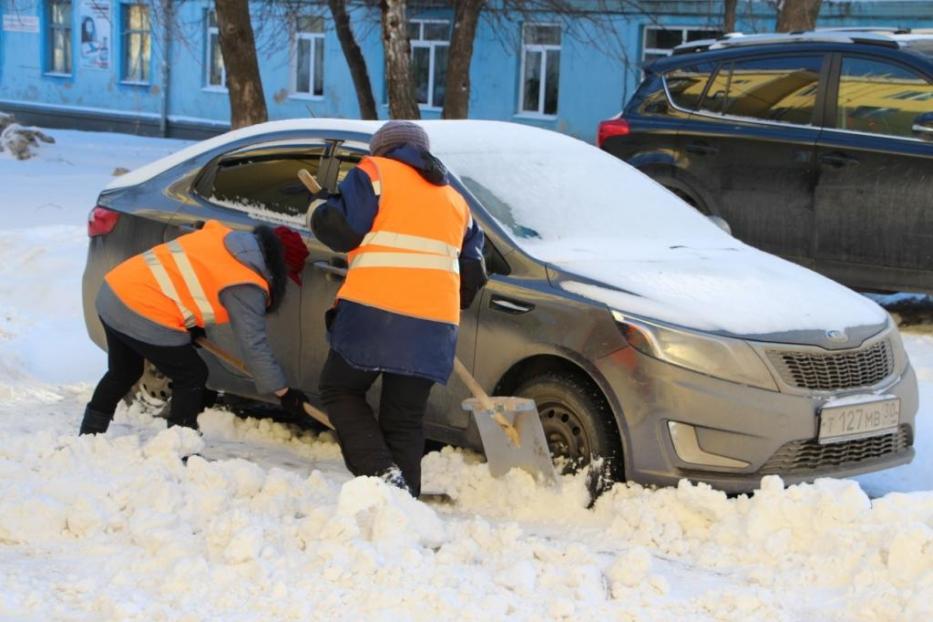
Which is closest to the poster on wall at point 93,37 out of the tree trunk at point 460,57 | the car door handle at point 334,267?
the tree trunk at point 460,57

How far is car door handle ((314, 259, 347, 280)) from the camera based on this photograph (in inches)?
221

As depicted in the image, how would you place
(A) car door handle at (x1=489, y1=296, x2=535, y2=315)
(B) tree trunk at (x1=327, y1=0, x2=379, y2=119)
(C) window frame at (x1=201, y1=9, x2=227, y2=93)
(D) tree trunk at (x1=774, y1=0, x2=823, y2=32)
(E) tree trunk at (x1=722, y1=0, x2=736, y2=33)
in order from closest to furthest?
(A) car door handle at (x1=489, y1=296, x2=535, y2=315) → (D) tree trunk at (x1=774, y1=0, x2=823, y2=32) → (E) tree trunk at (x1=722, y1=0, x2=736, y2=33) → (B) tree trunk at (x1=327, y1=0, x2=379, y2=119) → (C) window frame at (x1=201, y1=9, x2=227, y2=93)

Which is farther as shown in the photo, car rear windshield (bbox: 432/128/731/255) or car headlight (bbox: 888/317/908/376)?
car rear windshield (bbox: 432/128/731/255)

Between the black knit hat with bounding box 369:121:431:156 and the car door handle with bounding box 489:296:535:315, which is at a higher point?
the black knit hat with bounding box 369:121:431:156

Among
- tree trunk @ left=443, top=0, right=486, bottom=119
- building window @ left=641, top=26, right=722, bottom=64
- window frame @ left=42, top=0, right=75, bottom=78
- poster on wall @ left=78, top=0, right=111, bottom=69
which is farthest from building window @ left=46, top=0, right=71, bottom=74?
tree trunk @ left=443, top=0, right=486, bottom=119

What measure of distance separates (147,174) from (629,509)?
10.2 feet

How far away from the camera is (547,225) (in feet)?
18.3

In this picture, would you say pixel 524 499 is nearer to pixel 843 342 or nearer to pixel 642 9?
pixel 843 342

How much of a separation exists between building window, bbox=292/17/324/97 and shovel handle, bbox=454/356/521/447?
2106cm

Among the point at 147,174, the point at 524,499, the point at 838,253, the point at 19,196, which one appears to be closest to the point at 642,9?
the point at 19,196

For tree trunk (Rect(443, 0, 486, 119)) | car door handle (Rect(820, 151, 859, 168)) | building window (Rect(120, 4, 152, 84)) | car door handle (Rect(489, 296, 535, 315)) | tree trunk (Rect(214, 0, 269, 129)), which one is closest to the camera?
car door handle (Rect(489, 296, 535, 315))

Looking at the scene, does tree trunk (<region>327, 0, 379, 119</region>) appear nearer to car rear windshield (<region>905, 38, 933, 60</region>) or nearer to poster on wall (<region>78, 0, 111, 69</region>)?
car rear windshield (<region>905, 38, 933, 60</region>)

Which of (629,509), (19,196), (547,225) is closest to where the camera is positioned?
(629,509)

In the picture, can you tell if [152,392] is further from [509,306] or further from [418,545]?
[418,545]
